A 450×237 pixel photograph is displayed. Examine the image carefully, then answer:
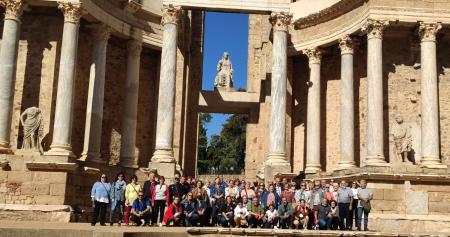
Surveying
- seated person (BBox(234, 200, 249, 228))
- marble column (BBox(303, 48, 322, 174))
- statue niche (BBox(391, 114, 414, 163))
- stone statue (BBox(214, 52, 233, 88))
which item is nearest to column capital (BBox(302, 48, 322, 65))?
marble column (BBox(303, 48, 322, 174))

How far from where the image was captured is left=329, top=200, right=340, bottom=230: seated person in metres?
17.0

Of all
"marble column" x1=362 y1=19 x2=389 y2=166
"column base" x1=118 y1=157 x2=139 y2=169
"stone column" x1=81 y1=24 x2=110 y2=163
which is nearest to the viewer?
"marble column" x1=362 y1=19 x2=389 y2=166

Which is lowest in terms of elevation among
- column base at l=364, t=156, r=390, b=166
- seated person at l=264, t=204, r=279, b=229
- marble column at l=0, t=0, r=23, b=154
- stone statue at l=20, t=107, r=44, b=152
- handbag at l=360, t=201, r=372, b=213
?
seated person at l=264, t=204, r=279, b=229

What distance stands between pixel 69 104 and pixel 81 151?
3.97 metres

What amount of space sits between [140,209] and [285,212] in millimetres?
4624

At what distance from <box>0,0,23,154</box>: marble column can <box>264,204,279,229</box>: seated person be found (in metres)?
10.4

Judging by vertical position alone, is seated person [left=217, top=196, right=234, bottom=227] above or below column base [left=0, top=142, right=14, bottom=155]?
below

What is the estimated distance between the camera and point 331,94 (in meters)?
26.6

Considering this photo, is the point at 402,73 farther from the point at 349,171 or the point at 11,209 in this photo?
the point at 11,209

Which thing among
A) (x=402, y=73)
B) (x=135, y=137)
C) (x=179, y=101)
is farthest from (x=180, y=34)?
(x=402, y=73)

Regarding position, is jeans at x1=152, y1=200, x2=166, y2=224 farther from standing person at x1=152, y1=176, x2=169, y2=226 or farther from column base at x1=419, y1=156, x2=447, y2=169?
column base at x1=419, y1=156, x2=447, y2=169

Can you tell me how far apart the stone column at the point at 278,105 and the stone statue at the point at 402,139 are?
4636mm

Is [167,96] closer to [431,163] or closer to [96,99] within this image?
[96,99]

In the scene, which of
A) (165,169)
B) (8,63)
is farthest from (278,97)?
(8,63)
